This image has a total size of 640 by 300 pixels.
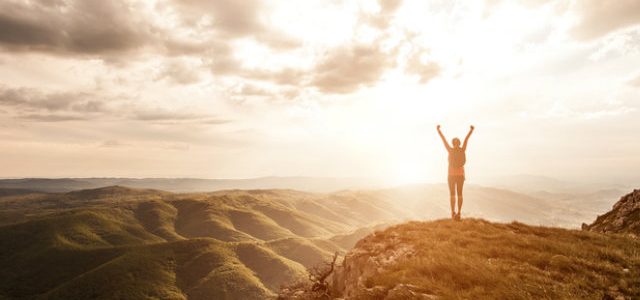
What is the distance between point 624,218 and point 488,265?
18.5m

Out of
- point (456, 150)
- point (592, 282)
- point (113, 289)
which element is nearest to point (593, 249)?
point (592, 282)

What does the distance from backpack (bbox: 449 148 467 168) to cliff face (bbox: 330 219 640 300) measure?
381cm

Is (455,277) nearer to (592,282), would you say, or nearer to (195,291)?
(592,282)

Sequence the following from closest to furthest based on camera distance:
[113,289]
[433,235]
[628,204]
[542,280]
Answer: [542,280] → [433,235] → [628,204] → [113,289]

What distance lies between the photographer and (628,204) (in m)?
26.2

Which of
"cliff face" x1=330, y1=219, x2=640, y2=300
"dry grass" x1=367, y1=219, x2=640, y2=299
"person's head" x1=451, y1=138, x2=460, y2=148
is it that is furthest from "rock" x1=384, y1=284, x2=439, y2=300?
"person's head" x1=451, y1=138, x2=460, y2=148

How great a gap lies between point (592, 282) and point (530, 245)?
13.5 ft

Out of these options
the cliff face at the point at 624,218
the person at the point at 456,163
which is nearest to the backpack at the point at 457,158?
the person at the point at 456,163

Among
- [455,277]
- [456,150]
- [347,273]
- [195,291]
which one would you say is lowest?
[195,291]

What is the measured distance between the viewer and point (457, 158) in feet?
71.7

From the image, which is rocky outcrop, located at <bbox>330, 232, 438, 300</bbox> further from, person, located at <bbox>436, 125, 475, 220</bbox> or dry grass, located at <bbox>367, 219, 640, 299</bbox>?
person, located at <bbox>436, 125, 475, 220</bbox>

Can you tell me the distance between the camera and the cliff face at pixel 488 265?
36.5 feet

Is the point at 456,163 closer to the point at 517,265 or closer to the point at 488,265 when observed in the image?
the point at 517,265

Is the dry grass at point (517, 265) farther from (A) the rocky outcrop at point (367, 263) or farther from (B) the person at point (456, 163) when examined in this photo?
(B) the person at point (456, 163)
